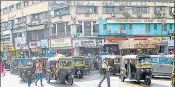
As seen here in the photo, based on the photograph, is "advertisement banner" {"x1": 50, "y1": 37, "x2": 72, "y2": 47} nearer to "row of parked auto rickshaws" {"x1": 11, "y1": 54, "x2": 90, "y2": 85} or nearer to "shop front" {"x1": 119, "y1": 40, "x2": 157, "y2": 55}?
"shop front" {"x1": 119, "y1": 40, "x2": 157, "y2": 55}

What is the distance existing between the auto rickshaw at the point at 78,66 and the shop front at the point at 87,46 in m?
5.99

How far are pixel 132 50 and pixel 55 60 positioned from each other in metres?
11.4

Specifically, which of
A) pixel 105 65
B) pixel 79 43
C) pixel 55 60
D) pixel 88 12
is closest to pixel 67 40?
pixel 79 43

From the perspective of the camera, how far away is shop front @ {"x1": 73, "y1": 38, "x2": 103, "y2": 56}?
102 feet

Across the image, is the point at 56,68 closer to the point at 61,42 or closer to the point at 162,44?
the point at 61,42

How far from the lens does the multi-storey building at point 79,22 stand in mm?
30797

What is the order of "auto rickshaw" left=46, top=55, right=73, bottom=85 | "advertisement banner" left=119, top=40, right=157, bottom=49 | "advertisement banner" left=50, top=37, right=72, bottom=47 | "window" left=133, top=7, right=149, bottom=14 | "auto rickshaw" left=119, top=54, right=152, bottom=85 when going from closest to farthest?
"auto rickshaw" left=119, top=54, right=152, bottom=85, "auto rickshaw" left=46, top=55, right=73, bottom=85, "advertisement banner" left=119, top=40, right=157, bottom=49, "advertisement banner" left=50, top=37, right=72, bottom=47, "window" left=133, top=7, right=149, bottom=14

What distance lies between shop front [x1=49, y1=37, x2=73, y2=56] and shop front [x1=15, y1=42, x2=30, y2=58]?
3217 mm

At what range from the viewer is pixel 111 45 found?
3212 centimetres

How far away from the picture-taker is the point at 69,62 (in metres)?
18.8

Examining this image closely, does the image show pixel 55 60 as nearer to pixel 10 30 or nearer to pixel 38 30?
pixel 10 30

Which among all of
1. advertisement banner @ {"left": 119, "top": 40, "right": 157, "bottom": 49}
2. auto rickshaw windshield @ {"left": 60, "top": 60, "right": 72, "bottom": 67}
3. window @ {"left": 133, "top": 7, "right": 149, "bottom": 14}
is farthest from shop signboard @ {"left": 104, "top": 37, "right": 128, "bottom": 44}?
auto rickshaw windshield @ {"left": 60, "top": 60, "right": 72, "bottom": 67}

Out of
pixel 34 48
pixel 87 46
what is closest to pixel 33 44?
pixel 34 48

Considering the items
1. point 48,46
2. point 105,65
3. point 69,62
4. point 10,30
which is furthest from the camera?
point 48,46
